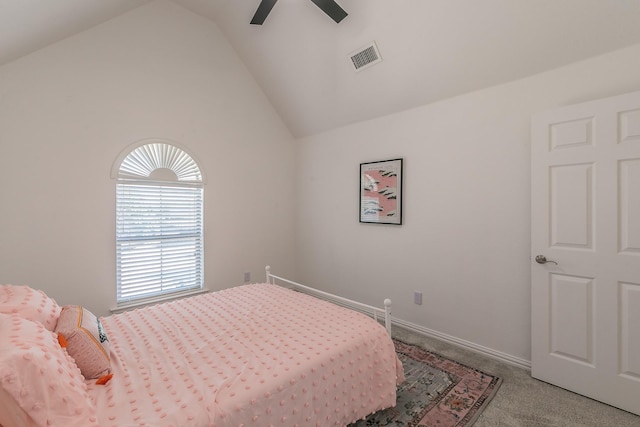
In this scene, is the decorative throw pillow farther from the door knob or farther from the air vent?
the air vent

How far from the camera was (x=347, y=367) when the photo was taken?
1603 millimetres

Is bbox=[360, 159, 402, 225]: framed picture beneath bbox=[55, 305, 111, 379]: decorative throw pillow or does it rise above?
above

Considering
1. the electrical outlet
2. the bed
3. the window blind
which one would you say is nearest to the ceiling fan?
the window blind

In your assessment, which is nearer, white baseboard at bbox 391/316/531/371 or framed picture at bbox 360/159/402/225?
white baseboard at bbox 391/316/531/371

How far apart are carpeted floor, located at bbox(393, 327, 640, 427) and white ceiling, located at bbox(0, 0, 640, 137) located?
2.40 m

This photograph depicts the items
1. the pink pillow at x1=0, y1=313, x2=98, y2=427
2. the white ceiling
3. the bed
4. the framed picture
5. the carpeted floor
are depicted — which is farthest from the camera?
the framed picture

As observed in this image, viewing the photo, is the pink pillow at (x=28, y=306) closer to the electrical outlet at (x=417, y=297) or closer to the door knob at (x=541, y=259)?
the electrical outlet at (x=417, y=297)

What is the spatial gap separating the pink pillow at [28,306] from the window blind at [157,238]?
4.64 feet

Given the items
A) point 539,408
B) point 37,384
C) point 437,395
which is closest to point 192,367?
point 37,384

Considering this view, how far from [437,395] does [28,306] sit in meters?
2.49

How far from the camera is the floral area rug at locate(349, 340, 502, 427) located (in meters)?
1.81

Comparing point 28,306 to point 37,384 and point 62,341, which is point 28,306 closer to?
point 62,341

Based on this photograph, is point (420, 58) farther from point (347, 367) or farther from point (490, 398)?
point (490, 398)

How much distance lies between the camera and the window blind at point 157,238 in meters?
3.01
